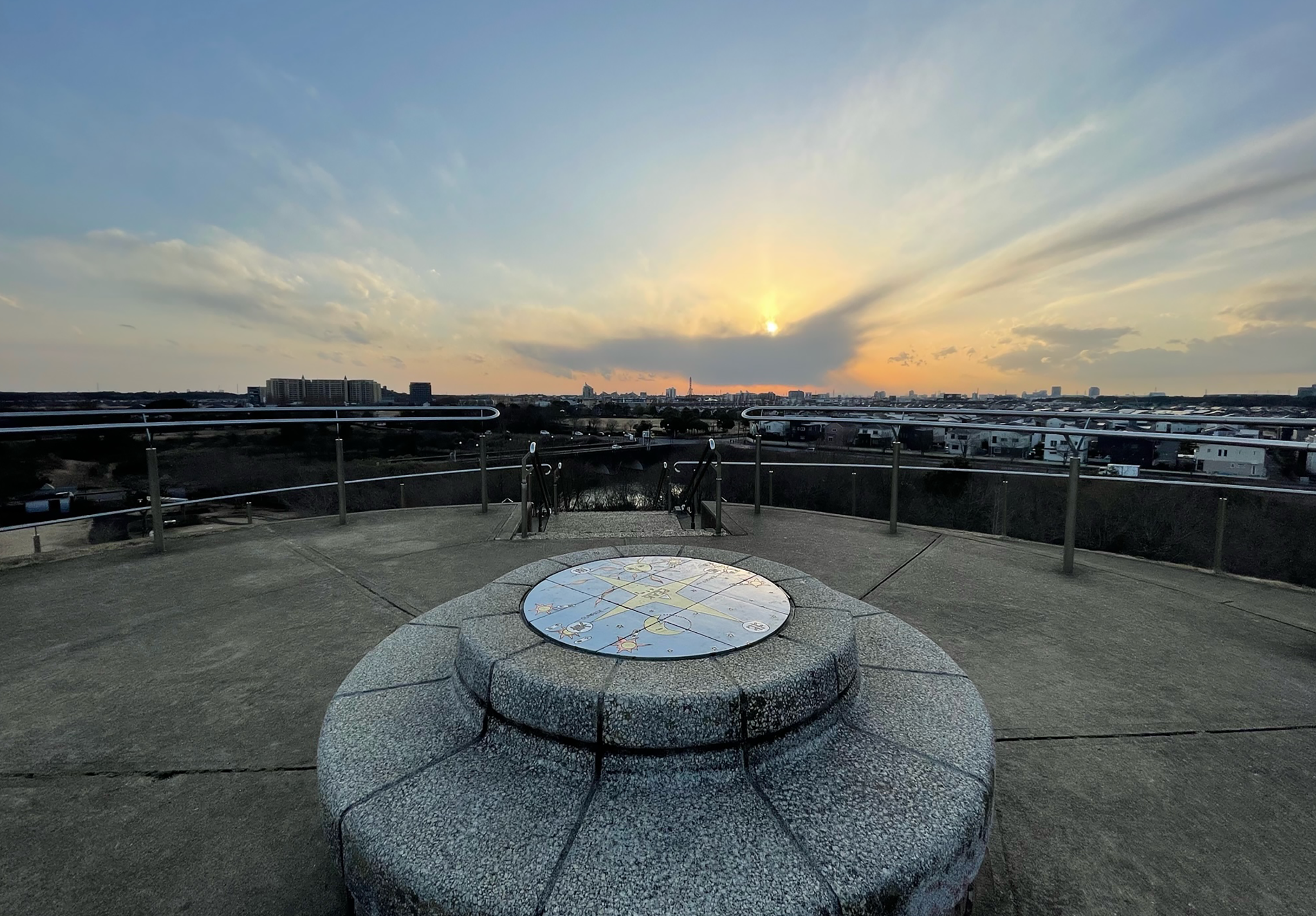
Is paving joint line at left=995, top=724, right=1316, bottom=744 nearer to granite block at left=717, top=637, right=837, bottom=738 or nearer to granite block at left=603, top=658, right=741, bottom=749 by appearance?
granite block at left=717, top=637, right=837, bottom=738

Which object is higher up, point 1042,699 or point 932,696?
point 932,696

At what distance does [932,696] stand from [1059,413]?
3.57 meters

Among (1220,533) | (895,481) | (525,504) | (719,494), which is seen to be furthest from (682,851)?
(1220,533)

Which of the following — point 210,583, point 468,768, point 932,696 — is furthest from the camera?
point 210,583

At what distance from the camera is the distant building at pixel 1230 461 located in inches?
156

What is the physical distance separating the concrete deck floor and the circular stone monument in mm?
335

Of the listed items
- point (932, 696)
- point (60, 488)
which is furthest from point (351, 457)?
point (932, 696)

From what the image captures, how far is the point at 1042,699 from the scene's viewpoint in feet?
8.03

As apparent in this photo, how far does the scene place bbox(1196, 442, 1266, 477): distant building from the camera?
397 cm

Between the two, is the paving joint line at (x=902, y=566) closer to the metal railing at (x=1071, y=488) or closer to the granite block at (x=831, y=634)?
the metal railing at (x=1071, y=488)

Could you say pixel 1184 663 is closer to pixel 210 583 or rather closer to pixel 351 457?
pixel 210 583

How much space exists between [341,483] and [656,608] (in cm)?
485

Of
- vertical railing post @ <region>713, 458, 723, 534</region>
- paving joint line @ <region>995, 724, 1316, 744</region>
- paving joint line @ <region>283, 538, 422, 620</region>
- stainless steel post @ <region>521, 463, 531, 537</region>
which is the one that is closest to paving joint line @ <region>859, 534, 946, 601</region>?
paving joint line @ <region>995, 724, 1316, 744</region>

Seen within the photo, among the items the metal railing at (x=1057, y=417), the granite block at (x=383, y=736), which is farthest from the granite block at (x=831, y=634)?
the metal railing at (x=1057, y=417)
